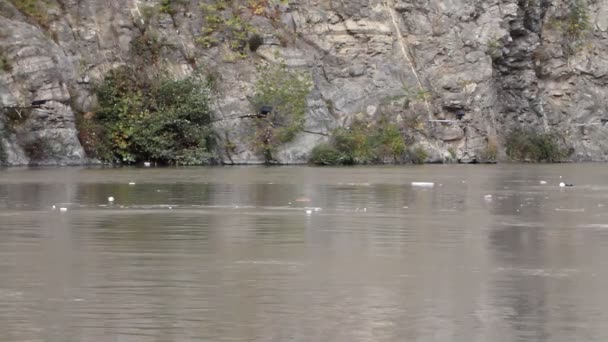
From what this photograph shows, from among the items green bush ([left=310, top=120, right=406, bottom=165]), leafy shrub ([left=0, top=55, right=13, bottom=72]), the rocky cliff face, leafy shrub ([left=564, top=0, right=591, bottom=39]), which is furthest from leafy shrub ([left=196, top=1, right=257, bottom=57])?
leafy shrub ([left=564, top=0, right=591, bottom=39])

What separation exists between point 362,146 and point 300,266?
41.7 metres

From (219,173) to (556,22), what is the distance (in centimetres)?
3262

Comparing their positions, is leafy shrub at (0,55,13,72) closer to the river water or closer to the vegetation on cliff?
the vegetation on cliff

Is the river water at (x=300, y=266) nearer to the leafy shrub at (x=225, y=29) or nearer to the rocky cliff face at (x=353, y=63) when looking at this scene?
the rocky cliff face at (x=353, y=63)

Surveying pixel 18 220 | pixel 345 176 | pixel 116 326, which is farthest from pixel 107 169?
pixel 116 326

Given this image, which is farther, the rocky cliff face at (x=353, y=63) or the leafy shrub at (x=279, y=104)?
the leafy shrub at (x=279, y=104)

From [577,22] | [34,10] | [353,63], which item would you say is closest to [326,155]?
[353,63]

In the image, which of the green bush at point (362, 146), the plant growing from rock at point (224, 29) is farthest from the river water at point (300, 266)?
the plant growing from rock at point (224, 29)

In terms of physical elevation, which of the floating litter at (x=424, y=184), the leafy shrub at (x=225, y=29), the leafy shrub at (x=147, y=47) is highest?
the leafy shrub at (x=225, y=29)

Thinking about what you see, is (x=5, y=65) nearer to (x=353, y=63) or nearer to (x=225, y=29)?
(x=225, y=29)

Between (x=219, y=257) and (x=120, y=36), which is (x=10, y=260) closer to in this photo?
(x=219, y=257)

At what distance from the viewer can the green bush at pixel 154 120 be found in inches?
2153

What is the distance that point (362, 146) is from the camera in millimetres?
58875

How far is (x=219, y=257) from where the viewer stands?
18109mm
